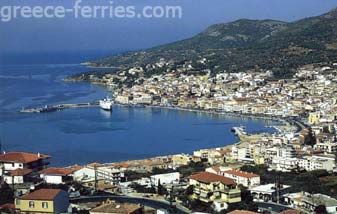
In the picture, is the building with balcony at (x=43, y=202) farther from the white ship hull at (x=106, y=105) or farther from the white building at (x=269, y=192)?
the white ship hull at (x=106, y=105)

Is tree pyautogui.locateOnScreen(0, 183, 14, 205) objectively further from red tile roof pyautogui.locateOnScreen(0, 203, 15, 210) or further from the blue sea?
the blue sea

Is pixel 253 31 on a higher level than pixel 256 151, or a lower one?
higher

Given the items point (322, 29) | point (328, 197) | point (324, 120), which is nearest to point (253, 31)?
point (322, 29)

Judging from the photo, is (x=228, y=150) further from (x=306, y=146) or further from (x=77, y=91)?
(x=77, y=91)

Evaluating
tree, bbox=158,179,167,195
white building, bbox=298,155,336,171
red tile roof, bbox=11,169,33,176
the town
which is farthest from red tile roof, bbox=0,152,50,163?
white building, bbox=298,155,336,171

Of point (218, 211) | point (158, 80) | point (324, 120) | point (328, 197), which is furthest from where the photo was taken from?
point (158, 80)

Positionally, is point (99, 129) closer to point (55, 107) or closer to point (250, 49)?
point (55, 107)

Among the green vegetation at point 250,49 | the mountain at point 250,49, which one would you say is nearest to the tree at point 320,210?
the green vegetation at point 250,49
